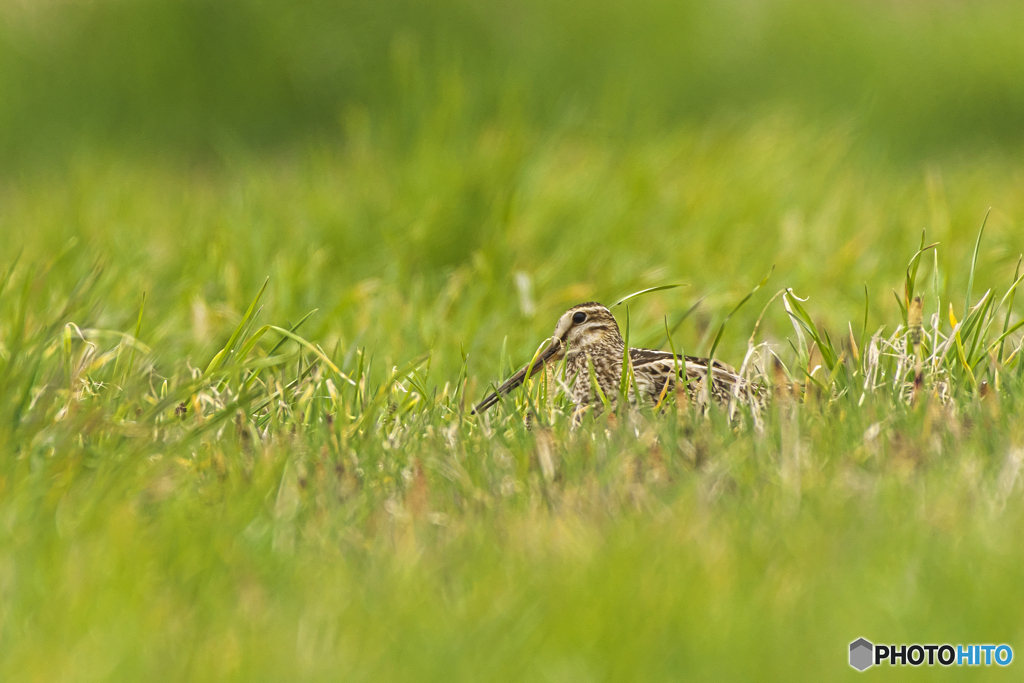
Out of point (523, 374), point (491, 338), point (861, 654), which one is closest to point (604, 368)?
point (523, 374)

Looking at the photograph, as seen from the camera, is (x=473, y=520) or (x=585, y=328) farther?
(x=585, y=328)

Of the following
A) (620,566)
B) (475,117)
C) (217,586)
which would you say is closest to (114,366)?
(217,586)

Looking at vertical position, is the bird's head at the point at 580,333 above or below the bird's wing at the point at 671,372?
above

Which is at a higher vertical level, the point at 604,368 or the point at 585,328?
the point at 585,328

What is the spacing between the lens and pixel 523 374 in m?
3.93

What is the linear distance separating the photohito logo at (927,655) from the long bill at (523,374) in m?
1.66

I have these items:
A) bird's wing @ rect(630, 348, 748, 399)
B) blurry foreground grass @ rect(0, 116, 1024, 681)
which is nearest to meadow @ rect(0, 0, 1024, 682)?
blurry foreground grass @ rect(0, 116, 1024, 681)

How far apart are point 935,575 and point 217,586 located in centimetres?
130

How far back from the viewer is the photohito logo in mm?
2029

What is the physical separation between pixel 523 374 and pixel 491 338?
144 cm

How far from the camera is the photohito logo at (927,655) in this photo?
6.66 feet

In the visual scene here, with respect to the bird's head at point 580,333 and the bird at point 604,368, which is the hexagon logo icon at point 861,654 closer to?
the bird at point 604,368

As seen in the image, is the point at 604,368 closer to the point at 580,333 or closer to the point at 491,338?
the point at 580,333

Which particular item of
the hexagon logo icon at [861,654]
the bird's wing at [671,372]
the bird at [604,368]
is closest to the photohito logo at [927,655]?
the hexagon logo icon at [861,654]
